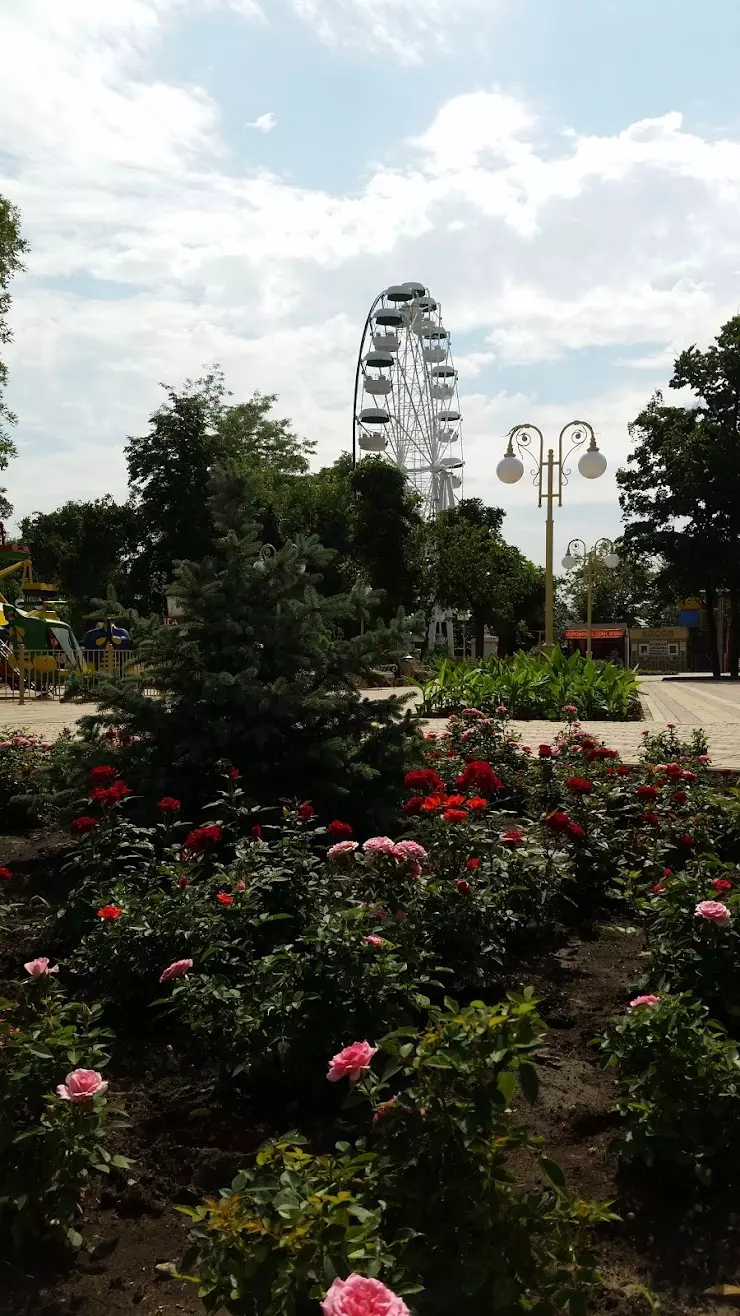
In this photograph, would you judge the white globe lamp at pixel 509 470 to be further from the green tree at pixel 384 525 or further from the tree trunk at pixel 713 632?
the tree trunk at pixel 713 632

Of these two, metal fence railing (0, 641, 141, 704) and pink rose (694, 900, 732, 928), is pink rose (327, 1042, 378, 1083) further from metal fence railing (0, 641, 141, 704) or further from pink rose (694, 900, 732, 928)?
metal fence railing (0, 641, 141, 704)

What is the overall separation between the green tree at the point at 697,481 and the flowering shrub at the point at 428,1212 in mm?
41684

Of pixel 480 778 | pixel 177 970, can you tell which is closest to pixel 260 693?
pixel 480 778

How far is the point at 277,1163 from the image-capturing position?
2365 millimetres

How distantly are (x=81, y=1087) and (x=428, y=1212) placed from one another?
0.75m

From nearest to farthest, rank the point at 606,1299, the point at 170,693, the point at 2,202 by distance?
the point at 606,1299
the point at 170,693
the point at 2,202

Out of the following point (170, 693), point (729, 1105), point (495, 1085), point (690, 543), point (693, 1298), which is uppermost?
point (690, 543)

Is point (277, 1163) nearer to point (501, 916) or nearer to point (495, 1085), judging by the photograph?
point (495, 1085)

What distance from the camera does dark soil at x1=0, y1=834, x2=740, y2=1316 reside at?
211cm

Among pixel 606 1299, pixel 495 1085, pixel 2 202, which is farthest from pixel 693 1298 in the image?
pixel 2 202

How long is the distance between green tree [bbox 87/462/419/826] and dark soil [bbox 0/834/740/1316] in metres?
1.80

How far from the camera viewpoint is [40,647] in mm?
26922

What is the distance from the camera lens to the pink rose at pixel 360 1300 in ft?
4.68

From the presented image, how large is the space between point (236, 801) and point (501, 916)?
142 centimetres
